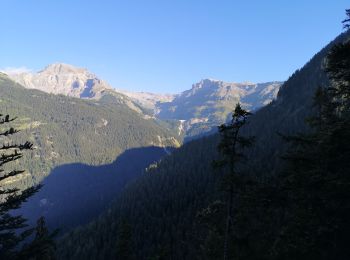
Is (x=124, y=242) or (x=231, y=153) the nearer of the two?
(x=231, y=153)

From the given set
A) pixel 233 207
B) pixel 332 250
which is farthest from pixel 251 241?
pixel 332 250

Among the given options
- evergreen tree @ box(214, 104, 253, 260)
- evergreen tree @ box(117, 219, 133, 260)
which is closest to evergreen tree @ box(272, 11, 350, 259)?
evergreen tree @ box(214, 104, 253, 260)

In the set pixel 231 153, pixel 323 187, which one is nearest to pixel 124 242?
pixel 231 153

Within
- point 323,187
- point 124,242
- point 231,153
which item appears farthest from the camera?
point 124,242

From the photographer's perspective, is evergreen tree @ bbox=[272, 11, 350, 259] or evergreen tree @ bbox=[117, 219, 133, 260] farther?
evergreen tree @ bbox=[117, 219, 133, 260]

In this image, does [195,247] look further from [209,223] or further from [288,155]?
[288,155]

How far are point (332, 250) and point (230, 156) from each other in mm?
8613

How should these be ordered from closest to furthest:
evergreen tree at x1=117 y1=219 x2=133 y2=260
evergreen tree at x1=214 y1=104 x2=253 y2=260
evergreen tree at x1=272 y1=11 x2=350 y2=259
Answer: evergreen tree at x1=272 y1=11 x2=350 y2=259, evergreen tree at x1=214 y1=104 x2=253 y2=260, evergreen tree at x1=117 y1=219 x2=133 y2=260

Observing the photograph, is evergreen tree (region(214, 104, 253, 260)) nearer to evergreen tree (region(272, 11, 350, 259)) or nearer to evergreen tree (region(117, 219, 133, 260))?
evergreen tree (region(272, 11, 350, 259))

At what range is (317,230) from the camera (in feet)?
72.0

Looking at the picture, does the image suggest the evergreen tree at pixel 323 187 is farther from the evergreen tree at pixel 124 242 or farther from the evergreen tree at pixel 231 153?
the evergreen tree at pixel 124 242

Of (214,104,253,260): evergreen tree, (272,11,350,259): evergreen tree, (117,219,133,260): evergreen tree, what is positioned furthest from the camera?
(117,219,133,260): evergreen tree

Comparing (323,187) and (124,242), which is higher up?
(323,187)

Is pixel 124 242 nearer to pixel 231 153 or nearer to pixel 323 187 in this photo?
pixel 231 153
